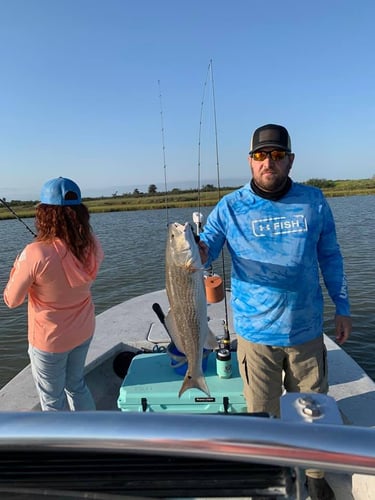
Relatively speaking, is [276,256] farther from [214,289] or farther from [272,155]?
[214,289]

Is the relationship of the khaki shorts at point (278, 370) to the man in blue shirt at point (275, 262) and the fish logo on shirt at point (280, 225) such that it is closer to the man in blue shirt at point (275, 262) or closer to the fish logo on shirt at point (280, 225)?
the man in blue shirt at point (275, 262)

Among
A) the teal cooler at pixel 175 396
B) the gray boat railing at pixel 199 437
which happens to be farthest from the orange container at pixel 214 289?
Result: the gray boat railing at pixel 199 437

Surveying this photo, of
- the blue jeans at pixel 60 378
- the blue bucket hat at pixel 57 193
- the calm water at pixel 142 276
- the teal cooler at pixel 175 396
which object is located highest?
the blue bucket hat at pixel 57 193

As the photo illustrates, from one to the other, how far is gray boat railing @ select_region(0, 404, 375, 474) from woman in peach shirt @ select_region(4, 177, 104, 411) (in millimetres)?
1749

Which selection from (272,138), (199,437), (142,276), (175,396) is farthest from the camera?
(142,276)

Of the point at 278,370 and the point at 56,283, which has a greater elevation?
the point at 56,283

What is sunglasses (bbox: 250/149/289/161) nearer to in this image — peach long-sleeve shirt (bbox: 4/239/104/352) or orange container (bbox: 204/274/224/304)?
peach long-sleeve shirt (bbox: 4/239/104/352)

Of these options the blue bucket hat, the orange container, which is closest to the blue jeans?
the blue bucket hat

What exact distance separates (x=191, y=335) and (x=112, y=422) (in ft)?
4.97

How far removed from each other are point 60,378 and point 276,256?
6.08 ft

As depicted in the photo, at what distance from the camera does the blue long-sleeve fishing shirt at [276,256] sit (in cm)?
257

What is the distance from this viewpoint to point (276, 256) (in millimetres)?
2578

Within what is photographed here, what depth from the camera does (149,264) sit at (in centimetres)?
1591

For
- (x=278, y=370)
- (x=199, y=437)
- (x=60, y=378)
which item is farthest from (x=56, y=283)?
(x=199, y=437)
